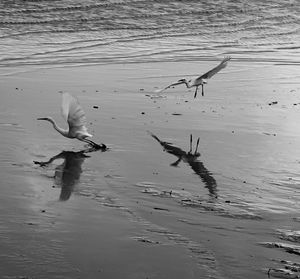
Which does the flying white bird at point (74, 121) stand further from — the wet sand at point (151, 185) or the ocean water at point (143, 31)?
the ocean water at point (143, 31)

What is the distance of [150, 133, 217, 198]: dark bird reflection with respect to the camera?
30.2 ft

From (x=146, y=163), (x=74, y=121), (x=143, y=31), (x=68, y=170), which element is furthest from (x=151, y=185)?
(x=143, y=31)

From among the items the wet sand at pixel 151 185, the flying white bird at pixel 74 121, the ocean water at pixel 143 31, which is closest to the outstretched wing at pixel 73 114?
the flying white bird at pixel 74 121

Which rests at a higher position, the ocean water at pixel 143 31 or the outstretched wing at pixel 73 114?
the outstretched wing at pixel 73 114

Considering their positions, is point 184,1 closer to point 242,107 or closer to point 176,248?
point 242,107

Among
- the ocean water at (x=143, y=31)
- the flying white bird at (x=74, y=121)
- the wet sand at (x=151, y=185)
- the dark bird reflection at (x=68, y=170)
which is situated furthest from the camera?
the ocean water at (x=143, y=31)

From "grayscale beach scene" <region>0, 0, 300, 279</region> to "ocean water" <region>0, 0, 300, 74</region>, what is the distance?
0.51 feet

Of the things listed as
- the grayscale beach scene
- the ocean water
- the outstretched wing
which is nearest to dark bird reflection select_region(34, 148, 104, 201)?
the grayscale beach scene

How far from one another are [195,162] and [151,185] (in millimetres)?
1308

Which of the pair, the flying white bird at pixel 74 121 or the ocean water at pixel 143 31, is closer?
the flying white bird at pixel 74 121

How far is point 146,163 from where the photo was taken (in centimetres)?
1000

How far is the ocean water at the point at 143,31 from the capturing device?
62.9 ft

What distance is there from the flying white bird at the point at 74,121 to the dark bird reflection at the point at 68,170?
0.18 meters

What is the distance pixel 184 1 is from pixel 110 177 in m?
19.8
